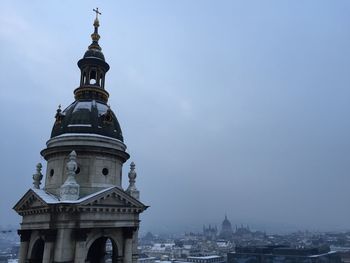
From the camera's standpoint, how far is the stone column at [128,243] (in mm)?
27569

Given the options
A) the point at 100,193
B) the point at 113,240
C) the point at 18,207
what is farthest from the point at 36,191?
the point at 113,240

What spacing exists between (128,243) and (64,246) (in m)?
5.46

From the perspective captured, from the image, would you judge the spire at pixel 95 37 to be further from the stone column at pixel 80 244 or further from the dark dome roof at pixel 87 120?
the stone column at pixel 80 244

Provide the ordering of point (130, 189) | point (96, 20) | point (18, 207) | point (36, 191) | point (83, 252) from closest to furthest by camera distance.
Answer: point (83, 252), point (36, 191), point (18, 207), point (130, 189), point (96, 20)

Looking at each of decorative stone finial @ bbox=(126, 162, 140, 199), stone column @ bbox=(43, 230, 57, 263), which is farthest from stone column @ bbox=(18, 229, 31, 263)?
decorative stone finial @ bbox=(126, 162, 140, 199)

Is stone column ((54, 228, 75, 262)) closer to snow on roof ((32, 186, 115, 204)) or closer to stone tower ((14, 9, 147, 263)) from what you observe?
stone tower ((14, 9, 147, 263))

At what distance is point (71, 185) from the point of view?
25.1m

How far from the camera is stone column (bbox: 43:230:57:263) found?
80.0 feet

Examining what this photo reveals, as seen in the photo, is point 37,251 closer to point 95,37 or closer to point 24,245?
point 24,245

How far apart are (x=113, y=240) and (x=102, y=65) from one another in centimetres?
1546

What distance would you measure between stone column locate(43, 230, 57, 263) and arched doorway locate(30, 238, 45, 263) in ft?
9.70

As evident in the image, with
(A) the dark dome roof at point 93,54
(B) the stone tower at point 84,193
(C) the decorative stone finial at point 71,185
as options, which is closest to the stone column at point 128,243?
(B) the stone tower at point 84,193

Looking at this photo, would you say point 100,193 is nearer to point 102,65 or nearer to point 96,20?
point 102,65

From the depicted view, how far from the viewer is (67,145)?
27.9 meters
